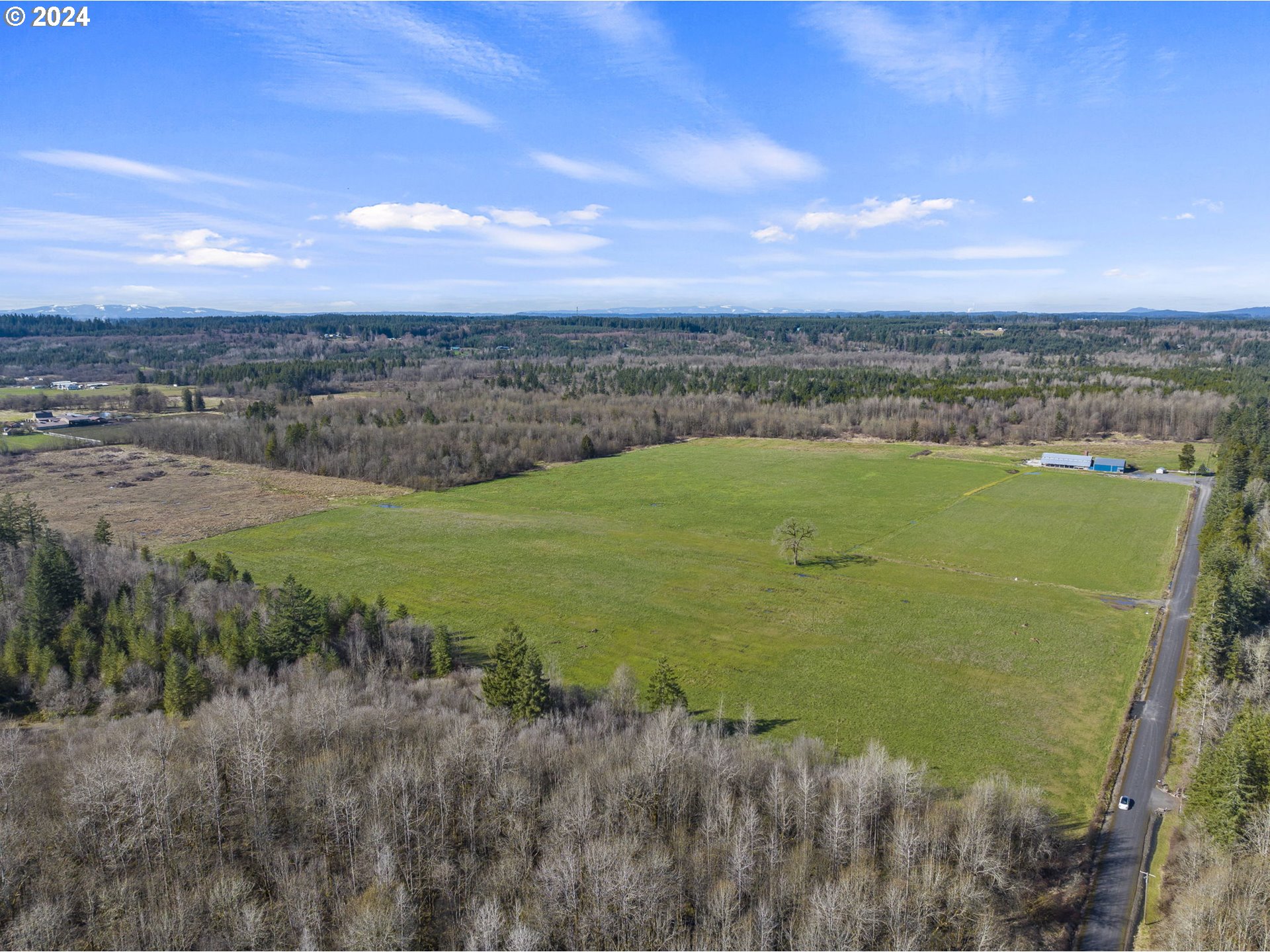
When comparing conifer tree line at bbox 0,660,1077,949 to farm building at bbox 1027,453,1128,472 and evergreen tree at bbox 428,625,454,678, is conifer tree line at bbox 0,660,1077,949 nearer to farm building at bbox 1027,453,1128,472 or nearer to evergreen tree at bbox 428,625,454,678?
evergreen tree at bbox 428,625,454,678

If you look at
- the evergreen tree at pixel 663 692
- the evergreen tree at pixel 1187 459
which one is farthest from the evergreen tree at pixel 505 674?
Answer: the evergreen tree at pixel 1187 459

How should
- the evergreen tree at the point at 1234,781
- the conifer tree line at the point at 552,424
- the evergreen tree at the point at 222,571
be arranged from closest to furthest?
the evergreen tree at the point at 1234,781, the evergreen tree at the point at 222,571, the conifer tree line at the point at 552,424

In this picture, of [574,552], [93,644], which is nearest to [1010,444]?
[574,552]

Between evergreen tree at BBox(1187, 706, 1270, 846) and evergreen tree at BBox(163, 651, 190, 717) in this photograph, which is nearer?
evergreen tree at BBox(1187, 706, 1270, 846)

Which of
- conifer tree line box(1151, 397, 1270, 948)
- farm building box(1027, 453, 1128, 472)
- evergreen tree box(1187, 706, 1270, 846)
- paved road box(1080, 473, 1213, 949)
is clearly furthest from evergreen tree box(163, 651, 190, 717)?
farm building box(1027, 453, 1128, 472)

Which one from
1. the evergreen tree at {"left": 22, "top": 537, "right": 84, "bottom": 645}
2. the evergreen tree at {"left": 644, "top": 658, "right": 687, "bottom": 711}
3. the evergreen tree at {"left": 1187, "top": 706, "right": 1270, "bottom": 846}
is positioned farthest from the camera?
the evergreen tree at {"left": 22, "top": 537, "right": 84, "bottom": 645}


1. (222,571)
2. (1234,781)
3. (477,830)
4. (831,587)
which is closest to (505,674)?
(477,830)

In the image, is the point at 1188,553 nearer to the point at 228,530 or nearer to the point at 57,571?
the point at 57,571

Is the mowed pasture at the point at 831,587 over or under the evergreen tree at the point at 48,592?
under

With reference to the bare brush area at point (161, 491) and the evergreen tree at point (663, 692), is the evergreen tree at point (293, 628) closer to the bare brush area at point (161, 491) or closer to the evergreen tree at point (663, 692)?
the evergreen tree at point (663, 692)
